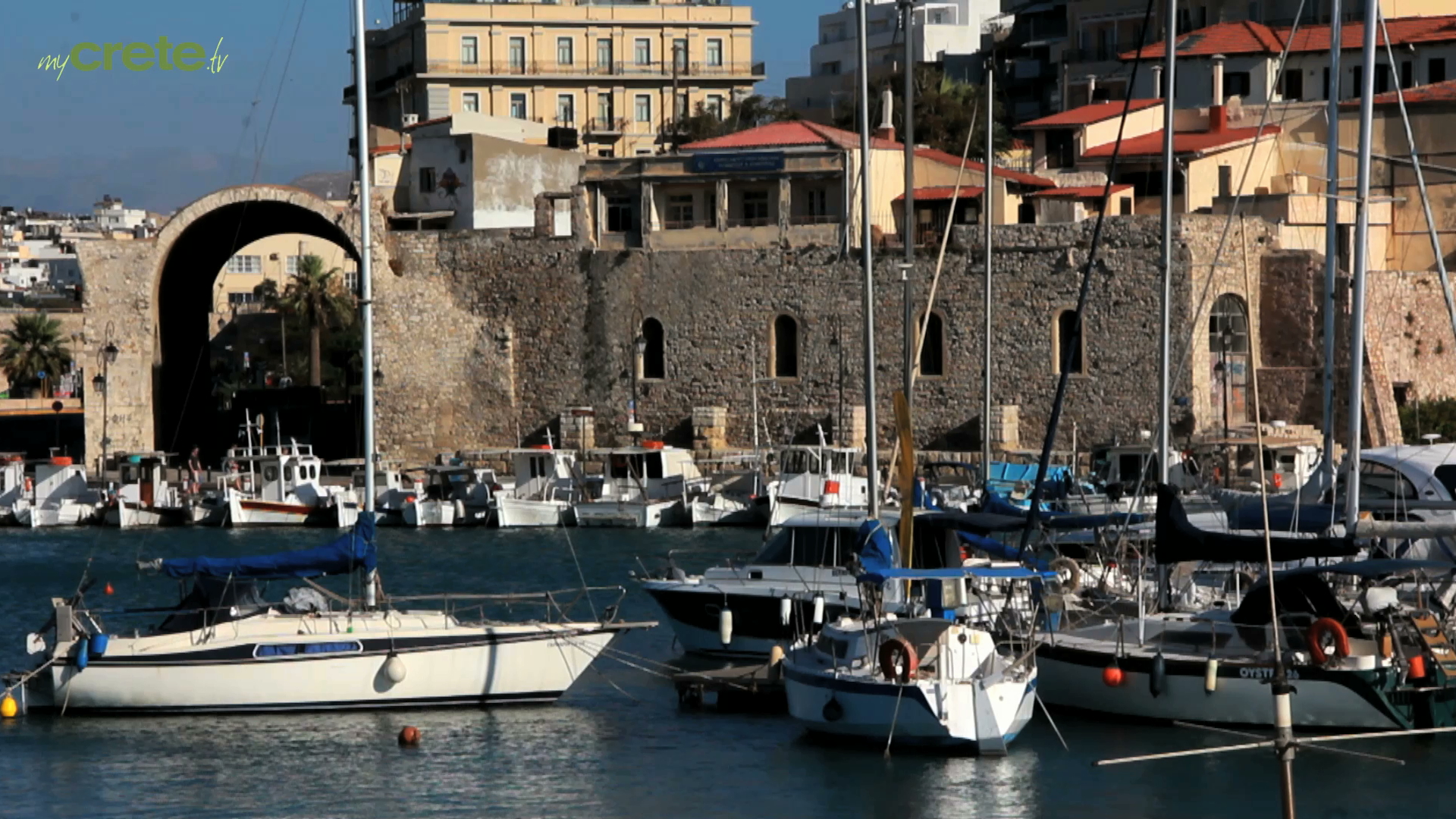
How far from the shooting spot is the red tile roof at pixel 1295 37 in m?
55.7

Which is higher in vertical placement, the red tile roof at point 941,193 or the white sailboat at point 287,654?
the red tile roof at point 941,193

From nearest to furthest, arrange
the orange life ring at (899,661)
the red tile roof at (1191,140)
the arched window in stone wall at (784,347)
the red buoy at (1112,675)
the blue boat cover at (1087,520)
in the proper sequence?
the orange life ring at (899,661) < the red buoy at (1112,675) < the blue boat cover at (1087,520) < the arched window in stone wall at (784,347) < the red tile roof at (1191,140)

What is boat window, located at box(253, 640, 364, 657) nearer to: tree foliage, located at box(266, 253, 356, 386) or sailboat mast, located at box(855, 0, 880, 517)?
sailboat mast, located at box(855, 0, 880, 517)

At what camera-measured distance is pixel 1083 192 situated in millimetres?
48344

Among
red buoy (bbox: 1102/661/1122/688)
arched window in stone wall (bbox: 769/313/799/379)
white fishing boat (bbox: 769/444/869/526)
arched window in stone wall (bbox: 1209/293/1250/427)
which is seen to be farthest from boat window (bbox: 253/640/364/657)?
arched window in stone wall (bbox: 769/313/799/379)

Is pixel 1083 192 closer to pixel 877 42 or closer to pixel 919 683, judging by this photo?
pixel 919 683

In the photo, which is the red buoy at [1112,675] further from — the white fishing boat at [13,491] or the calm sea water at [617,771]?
the white fishing boat at [13,491]

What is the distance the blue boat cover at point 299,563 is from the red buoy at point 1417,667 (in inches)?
393

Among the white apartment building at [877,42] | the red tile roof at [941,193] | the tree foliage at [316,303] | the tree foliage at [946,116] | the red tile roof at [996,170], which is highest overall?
the white apartment building at [877,42]

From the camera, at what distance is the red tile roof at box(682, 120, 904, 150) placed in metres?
49.2

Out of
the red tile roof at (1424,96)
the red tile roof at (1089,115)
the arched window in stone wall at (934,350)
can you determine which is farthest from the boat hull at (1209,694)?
the red tile roof at (1089,115)

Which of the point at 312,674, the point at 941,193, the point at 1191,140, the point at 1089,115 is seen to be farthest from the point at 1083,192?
the point at 312,674

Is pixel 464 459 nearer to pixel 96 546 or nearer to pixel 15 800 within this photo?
pixel 96 546

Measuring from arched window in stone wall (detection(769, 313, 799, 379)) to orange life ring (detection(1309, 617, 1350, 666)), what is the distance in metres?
28.3
